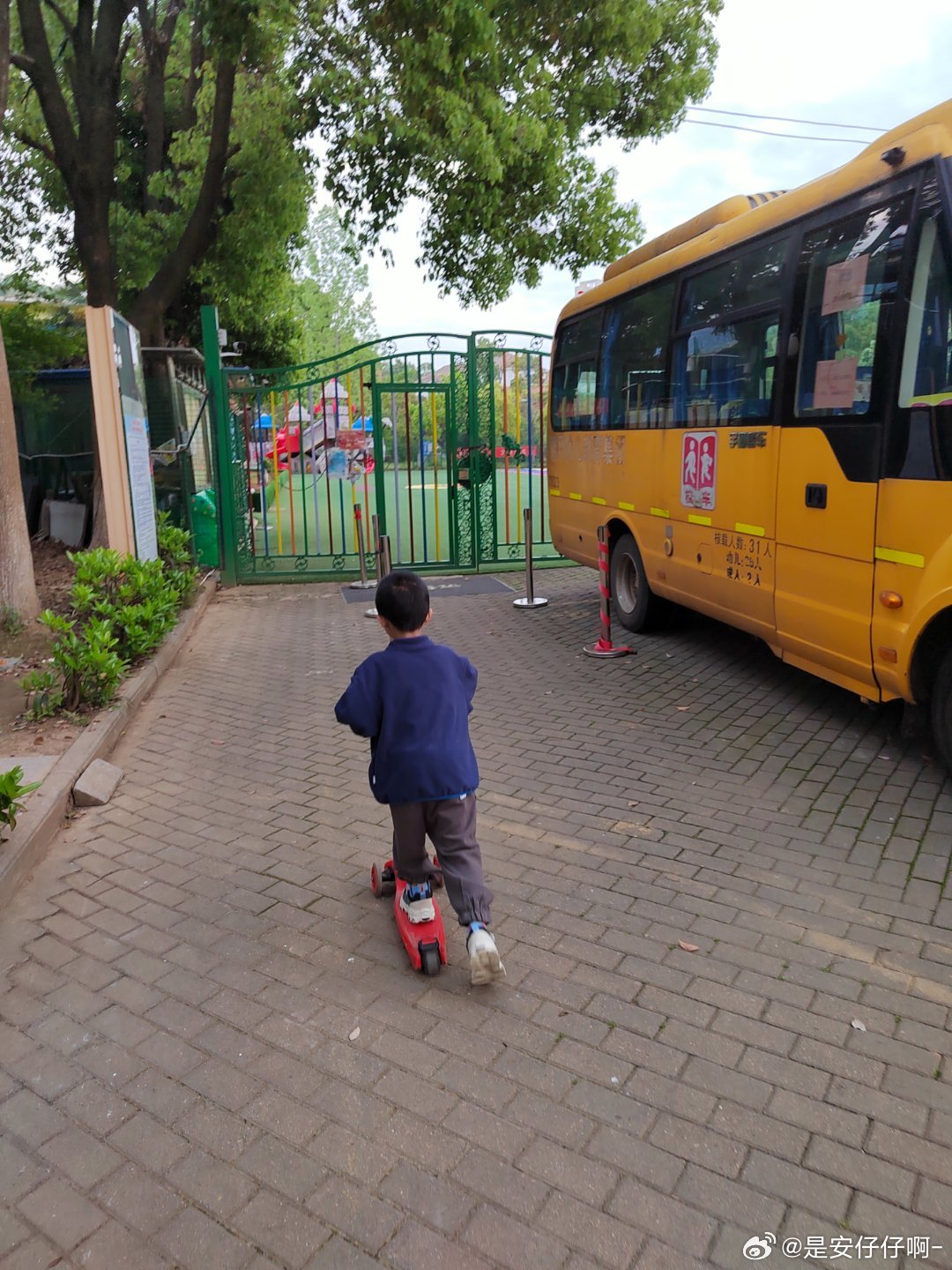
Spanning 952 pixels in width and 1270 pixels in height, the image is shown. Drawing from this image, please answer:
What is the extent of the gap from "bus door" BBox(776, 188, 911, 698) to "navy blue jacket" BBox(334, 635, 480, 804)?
2.75 metres

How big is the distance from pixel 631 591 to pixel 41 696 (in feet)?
17.2

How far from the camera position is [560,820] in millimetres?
4672

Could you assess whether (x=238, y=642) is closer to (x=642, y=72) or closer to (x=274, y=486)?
(x=274, y=486)

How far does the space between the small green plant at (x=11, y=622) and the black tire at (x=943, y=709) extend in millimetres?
6674

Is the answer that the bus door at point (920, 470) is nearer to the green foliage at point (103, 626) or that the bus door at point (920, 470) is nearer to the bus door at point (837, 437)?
the bus door at point (837, 437)

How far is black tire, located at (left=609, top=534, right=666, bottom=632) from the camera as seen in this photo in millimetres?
8531

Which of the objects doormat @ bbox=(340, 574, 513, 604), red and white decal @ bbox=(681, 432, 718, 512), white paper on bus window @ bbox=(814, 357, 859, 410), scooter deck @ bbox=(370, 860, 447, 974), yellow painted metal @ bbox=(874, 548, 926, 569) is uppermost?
white paper on bus window @ bbox=(814, 357, 859, 410)

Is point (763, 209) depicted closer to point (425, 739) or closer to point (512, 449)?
point (425, 739)

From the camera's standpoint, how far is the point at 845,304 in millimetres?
5141

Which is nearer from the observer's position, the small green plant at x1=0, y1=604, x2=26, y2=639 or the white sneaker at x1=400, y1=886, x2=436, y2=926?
the white sneaker at x1=400, y1=886, x2=436, y2=926

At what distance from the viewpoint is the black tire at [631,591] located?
8531 millimetres

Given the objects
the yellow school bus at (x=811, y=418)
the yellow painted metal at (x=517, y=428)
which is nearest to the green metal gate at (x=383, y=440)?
the yellow painted metal at (x=517, y=428)

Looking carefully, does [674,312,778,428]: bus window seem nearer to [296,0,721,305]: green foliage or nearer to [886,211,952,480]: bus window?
[886,211,952,480]: bus window

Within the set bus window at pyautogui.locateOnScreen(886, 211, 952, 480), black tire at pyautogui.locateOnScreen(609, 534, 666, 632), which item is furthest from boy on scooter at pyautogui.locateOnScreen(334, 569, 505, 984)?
black tire at pyautogui.locateOnScreen(609, 534, 666, 632)
